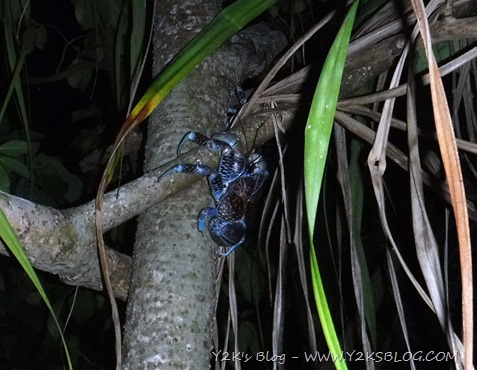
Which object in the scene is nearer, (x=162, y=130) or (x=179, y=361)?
(x=179, y=361)

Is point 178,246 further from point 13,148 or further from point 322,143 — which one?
point 13,148

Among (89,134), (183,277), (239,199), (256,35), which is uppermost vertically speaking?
(89,134)

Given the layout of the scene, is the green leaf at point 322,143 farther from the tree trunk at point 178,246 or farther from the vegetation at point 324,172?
the tree trunk at point 178,246

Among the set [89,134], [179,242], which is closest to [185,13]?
[179,242]

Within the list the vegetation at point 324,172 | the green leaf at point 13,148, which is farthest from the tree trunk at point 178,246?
the green leaf at point 13,148

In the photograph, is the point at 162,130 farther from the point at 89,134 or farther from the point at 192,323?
the point at 89,134

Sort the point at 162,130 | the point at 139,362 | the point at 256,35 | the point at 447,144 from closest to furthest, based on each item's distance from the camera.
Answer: the point at 447,144 < the point at 139,362 < the point at 162,130 < the point at 256,35

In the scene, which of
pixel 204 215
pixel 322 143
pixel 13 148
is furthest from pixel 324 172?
pixel 13 148
